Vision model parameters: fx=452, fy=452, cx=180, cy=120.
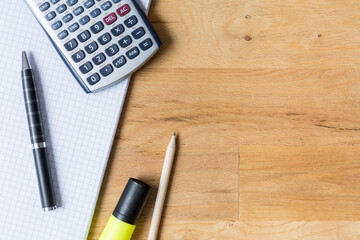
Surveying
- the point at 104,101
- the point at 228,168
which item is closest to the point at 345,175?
the point at 228,168

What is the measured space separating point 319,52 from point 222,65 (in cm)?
14

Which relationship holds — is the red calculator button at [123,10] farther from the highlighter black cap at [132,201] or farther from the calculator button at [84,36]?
the highlighter black cap at [132,201]

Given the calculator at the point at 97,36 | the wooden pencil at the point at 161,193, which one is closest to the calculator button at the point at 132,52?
the calculator at the point at 97,36

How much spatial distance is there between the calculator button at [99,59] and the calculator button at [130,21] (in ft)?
0.18

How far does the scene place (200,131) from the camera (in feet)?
2.10

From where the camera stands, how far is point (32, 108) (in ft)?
2.02

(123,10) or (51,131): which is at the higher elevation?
(123,10)

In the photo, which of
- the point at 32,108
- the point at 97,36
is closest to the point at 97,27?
the point at 97,36

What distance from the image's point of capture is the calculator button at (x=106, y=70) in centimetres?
61

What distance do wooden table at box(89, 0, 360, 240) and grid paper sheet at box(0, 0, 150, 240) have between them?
0.08 feet

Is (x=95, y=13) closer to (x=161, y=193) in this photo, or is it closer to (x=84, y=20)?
(x=84, y=20)

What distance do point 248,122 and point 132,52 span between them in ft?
0.62

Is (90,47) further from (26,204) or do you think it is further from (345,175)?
(345,175)

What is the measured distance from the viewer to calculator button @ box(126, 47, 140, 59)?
24.1 inches
